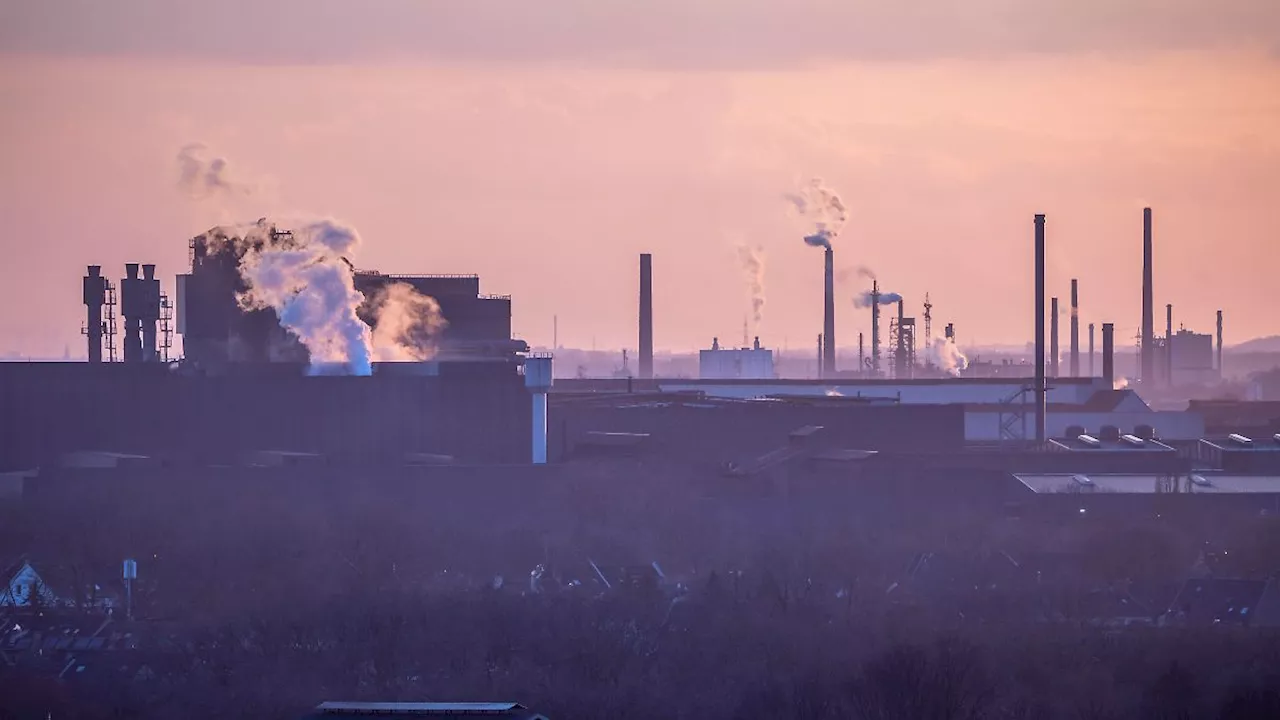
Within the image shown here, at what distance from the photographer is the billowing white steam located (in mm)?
59719

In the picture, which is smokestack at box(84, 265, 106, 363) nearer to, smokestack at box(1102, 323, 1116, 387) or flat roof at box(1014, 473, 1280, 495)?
flat roof at box(1014, 473, 1280, 495)

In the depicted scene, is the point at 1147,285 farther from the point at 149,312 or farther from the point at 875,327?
the point at 149,312

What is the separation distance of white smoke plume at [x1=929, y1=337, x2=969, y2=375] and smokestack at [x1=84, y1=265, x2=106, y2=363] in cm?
4178

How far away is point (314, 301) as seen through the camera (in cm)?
5975

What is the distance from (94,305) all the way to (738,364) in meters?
36.3

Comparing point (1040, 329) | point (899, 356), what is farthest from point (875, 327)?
point (1040, 329)

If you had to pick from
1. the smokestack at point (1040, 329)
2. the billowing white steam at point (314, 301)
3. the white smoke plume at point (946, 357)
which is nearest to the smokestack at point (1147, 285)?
the white smoke plume at point (946, 357)

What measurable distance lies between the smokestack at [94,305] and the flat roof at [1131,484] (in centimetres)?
2260

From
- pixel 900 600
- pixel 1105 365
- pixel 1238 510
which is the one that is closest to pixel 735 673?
pixel 900 600

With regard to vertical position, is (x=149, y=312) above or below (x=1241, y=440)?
above

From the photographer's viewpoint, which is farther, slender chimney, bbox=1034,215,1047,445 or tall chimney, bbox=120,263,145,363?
slender chimney, bbox=1034,215,1047,445

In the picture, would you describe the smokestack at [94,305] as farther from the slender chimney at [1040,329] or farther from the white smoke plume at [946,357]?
the white smoke plume at [946,357]

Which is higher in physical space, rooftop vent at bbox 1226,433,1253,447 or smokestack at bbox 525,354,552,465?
smokestack at bbox 525,354,552,465

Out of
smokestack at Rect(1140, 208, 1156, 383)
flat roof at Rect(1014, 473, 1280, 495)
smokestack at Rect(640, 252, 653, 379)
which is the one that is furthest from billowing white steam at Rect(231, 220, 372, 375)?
smokestack at Rect(1140, 208, 1156, 383)
